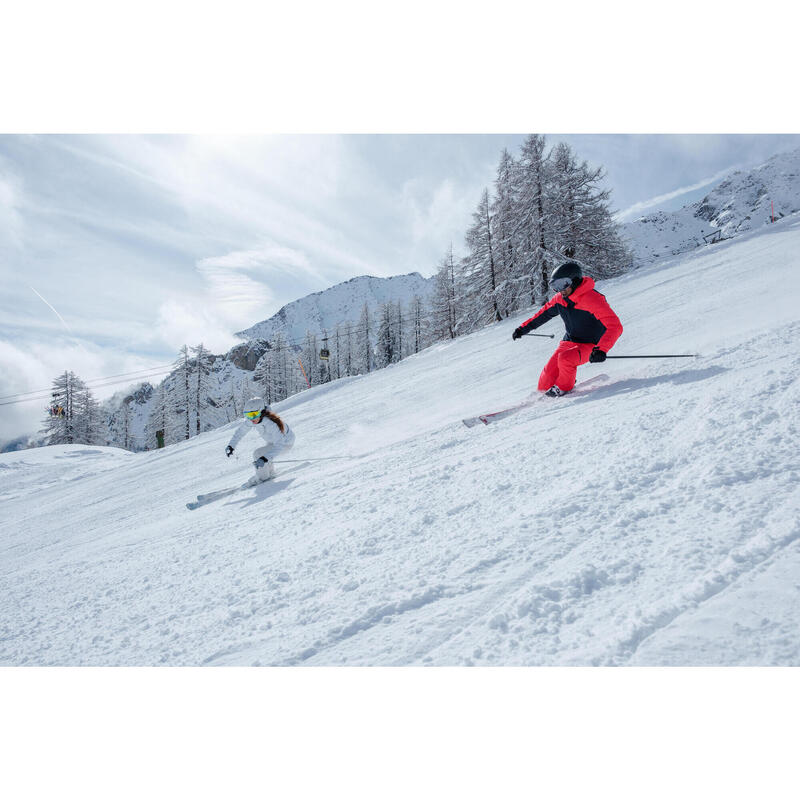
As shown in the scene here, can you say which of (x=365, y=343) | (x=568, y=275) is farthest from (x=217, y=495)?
(x=365, y=343)

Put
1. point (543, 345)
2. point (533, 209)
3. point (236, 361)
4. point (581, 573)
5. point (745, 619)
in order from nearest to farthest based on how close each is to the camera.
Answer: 1. point (745, 619)
2. point (581, 573)
3. point (543, 345)
4. point (533, 209)
5. point (236, 361)

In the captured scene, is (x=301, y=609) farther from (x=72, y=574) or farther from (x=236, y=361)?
(x=236, y=361)

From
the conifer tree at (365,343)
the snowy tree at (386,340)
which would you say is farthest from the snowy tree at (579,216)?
the conifer tree at (365,343)

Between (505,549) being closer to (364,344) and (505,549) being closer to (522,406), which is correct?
(522,406)

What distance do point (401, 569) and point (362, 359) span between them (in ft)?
183

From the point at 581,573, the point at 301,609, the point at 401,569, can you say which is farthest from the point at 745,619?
the point at 301,609

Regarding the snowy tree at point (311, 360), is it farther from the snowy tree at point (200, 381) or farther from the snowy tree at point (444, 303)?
the snowy tree at point (444, 303)

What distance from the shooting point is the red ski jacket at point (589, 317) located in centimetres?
509

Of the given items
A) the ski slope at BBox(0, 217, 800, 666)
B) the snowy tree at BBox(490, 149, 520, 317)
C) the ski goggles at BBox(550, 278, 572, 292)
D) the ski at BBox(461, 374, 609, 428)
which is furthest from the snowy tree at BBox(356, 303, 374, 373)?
the ski goggles at BBox(550, 278, 572, 292)

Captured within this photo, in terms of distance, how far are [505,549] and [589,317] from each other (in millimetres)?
3729

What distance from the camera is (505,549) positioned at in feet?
8.03

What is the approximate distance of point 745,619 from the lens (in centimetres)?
167

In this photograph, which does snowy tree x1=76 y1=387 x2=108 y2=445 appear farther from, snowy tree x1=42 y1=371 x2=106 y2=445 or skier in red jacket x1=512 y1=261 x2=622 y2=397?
skier in red jacket x1=512 y1=261 x2=622 y2=397

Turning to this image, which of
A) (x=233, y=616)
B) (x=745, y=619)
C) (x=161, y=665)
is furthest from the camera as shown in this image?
(x=233, y=616)
